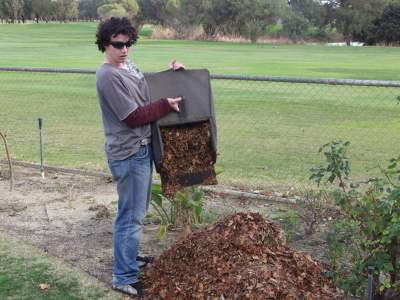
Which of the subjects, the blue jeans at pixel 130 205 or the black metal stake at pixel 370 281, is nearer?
the black metal stake at pixel 370 281

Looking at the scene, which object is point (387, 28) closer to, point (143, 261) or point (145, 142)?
point (143, 261)

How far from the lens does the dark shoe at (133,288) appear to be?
4937mm

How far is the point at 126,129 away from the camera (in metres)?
4.70

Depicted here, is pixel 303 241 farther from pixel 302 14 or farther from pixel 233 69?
Result: pixel 302 14

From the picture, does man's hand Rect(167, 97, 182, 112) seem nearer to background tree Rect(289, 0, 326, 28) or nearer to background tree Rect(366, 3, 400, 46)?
background tree Rect(366, 3, 400, 46)

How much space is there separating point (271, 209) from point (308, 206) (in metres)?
0.90

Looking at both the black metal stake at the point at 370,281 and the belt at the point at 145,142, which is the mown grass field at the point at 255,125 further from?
the belt at the point at 145,142

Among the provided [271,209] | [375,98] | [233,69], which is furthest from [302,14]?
[271,209]

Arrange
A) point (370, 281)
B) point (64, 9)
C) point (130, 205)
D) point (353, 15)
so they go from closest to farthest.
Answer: point (370, 281) → point (130, 205) → point (353, 15) → point (64, 9)

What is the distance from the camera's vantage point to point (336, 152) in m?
5.02

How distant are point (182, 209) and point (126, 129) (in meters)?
1.69

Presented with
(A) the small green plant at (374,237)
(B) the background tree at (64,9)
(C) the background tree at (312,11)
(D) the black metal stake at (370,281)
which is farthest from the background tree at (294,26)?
(D) the black metal stake at (370,281)

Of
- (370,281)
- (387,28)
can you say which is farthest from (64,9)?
(370,281)

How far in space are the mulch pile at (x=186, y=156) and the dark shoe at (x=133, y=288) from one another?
0.71 m
